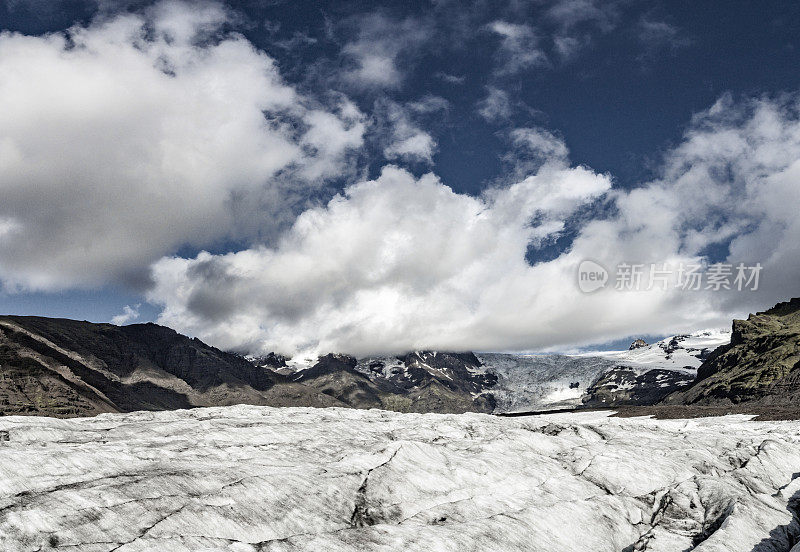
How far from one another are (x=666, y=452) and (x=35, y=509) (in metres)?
40.2

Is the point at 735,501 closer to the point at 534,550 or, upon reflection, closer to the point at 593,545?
the point at 593,545

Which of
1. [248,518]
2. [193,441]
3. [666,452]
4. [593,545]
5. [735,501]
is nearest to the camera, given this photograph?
[248,518]

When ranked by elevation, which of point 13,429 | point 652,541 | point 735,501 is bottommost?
point 652,541

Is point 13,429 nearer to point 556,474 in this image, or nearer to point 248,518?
point 248,518

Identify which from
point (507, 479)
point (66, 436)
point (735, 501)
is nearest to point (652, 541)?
point (735, 501)

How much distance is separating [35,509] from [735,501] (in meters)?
33.2

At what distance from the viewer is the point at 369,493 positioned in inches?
950

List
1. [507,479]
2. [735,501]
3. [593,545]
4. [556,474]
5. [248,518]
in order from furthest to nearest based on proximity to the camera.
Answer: [556,474] < [507,479] < [735,501] < [593,545] < [248,518]

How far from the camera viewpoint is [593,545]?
2281 centimetres

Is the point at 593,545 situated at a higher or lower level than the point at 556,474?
lower

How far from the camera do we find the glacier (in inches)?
733

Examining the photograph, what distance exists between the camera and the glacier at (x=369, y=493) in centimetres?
1861

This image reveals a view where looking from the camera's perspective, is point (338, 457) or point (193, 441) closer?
point (338, 457)

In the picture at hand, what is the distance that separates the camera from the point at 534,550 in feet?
69.8
